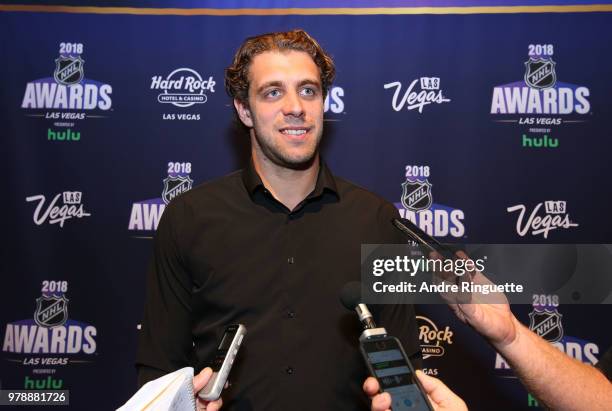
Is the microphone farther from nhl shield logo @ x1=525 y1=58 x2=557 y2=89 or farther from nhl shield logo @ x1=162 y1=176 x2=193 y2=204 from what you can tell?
nhl shield logo @ x1=525 y1=58 x2=557 y2=89

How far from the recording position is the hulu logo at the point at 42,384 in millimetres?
2562

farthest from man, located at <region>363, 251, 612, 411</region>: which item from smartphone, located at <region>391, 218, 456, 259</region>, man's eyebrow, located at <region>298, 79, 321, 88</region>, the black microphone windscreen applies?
man's eyebrow, located at <region>298, 79, 321, 88</region>

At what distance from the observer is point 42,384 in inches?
101

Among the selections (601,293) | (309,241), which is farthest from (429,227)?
(309,241)

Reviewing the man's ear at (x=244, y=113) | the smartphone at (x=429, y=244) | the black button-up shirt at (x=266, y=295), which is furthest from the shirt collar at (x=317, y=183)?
the smartphone at (x=429, y=244)

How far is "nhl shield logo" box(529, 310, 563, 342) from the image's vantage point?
2.48 meters

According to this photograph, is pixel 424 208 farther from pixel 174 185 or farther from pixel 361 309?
pixel 361 309

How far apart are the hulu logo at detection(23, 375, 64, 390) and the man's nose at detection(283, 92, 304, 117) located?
1783 millimetres

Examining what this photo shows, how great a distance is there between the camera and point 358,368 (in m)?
1.64

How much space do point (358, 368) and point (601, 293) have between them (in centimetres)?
143

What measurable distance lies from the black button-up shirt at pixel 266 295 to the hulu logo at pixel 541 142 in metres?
1.10

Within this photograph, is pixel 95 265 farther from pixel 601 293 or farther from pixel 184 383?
pixel 601 293

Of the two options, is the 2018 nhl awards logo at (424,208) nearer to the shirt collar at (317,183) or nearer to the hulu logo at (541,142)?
the hulu logo at (541,142)

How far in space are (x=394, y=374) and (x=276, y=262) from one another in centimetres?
81
